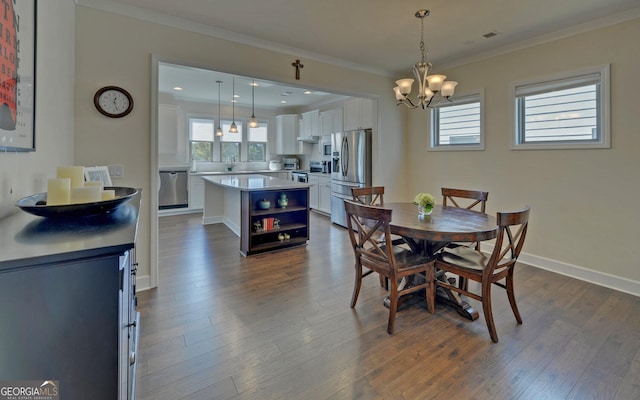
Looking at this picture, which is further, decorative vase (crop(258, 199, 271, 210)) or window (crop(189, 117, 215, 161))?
window (crop(189, 117, 215, 161))

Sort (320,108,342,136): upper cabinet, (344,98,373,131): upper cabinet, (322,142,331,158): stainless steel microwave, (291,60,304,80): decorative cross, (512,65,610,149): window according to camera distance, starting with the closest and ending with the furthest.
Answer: (512,65,610,149): window, (291,60,304,80): decorative cross, (344,98,373,131): upper cabinet, (320,108,342,136): upper cabinet, (322,142,331,158): stainless steel microwave

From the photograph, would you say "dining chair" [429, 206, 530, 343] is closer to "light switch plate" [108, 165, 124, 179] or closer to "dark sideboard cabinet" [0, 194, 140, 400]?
"dark sideboard cabinet" [0, 194, 140, 400]

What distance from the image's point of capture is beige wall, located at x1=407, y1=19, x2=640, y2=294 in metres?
2.97

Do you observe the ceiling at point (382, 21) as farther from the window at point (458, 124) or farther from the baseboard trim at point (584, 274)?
the baseboard trim at point (584, 274)

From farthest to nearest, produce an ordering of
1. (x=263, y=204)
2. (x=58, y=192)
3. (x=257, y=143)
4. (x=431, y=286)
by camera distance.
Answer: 1. (x=257, y=143)
2. (x=263, y=204)
3. (x=431, y=286)
4. (x=58, y=192)

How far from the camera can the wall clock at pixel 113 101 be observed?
108 inches

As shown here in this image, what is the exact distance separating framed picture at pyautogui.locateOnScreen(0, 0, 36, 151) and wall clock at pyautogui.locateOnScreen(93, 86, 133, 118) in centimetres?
131

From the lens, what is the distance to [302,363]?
1930 mm

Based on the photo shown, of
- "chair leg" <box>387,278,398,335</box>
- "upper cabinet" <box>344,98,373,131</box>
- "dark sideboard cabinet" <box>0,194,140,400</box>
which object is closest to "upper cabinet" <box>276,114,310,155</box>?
Answer: "upper cabinet" <box>344,98,373,131</box>

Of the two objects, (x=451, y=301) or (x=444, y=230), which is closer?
(x=444, y=230)

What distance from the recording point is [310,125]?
7.52 m

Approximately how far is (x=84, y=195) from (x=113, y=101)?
2026 mm

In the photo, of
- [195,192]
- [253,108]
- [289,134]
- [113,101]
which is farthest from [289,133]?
[113,101]

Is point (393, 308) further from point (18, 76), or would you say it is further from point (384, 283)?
point (18, 76)
